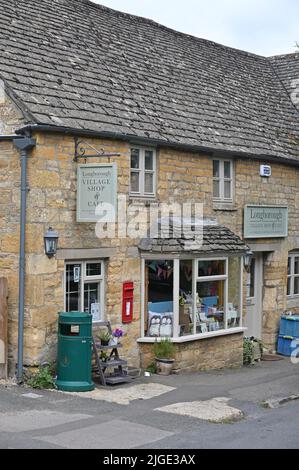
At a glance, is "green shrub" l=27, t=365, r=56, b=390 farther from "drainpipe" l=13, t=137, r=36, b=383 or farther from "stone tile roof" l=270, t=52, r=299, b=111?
"stone tile roof" l=270, t=52, r=299, b=111

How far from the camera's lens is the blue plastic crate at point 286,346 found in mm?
17688

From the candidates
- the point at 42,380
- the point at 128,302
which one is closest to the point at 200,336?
the point at 128,302

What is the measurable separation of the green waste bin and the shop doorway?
686 centimetres

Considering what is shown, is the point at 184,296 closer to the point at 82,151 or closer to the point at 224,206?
the point at 224,206

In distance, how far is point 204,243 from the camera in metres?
14.3

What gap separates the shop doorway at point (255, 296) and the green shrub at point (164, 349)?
4.53 metres

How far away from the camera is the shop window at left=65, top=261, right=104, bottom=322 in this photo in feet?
41.7

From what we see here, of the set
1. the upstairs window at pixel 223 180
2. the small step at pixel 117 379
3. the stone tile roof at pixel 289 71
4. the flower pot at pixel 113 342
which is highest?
the stone tile roof at pixel 289 71

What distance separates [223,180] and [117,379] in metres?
5.78

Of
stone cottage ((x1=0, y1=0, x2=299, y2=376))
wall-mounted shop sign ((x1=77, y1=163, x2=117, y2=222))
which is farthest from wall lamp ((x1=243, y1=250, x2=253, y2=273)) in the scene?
wall-mounted shop sign ((x1=77, y1=163, x2=117, y2=222))

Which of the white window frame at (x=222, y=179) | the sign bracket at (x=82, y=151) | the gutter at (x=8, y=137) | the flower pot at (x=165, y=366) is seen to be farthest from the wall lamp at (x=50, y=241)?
the white window frame at (x=222, y=179)

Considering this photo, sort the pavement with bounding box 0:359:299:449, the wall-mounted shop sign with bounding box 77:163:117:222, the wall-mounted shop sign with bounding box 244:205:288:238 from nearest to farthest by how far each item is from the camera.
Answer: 1. the pavement with bounding box 0:359:299:449
2. the wall-mounted shop sign with bounding box 77:163:117:222
3. the wall-mounted shop sign with bounding box 244:205:288:238

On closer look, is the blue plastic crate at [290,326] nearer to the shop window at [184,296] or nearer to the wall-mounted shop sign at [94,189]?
the shop window at [184,296]

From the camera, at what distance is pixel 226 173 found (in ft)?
53.7
